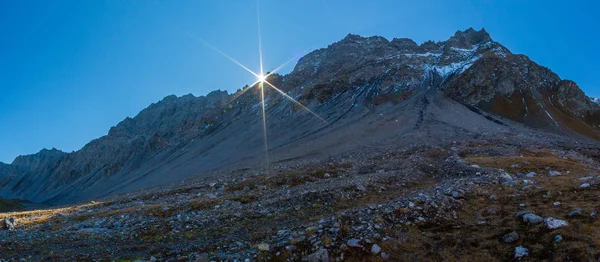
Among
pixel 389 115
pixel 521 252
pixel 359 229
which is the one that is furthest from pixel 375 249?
pixel 389 115

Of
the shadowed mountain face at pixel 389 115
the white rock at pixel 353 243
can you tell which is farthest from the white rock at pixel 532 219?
the shadowed mountain face at pixel 389 115

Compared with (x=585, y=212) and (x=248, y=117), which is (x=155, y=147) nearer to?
(x=248, y=117)

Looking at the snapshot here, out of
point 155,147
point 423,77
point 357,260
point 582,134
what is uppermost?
point 423,77

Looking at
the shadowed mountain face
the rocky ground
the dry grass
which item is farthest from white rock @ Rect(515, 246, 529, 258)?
the shadowed mountain face

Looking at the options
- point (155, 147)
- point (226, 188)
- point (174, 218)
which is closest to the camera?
point (174, 218)

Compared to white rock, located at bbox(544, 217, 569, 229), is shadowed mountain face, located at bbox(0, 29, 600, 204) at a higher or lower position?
higher

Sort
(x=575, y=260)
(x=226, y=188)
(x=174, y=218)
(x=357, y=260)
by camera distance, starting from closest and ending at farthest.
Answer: (x=575, y=260)
(x=357, y=260)
(x=174, y=218)
(x=226, y=188)

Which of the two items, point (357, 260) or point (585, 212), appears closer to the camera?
point (357, 260)

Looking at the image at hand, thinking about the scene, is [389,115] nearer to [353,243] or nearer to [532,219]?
[532,219]

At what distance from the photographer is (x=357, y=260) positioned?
11.3 m

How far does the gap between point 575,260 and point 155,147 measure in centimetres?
19771

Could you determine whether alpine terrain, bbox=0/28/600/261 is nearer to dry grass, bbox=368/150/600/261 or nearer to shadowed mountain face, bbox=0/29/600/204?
dry grass, bbox=368/150/600/261

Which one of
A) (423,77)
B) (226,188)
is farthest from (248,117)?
(226,188)

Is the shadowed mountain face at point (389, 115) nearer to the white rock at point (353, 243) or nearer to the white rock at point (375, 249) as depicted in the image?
the white rock at point (353, 243)
